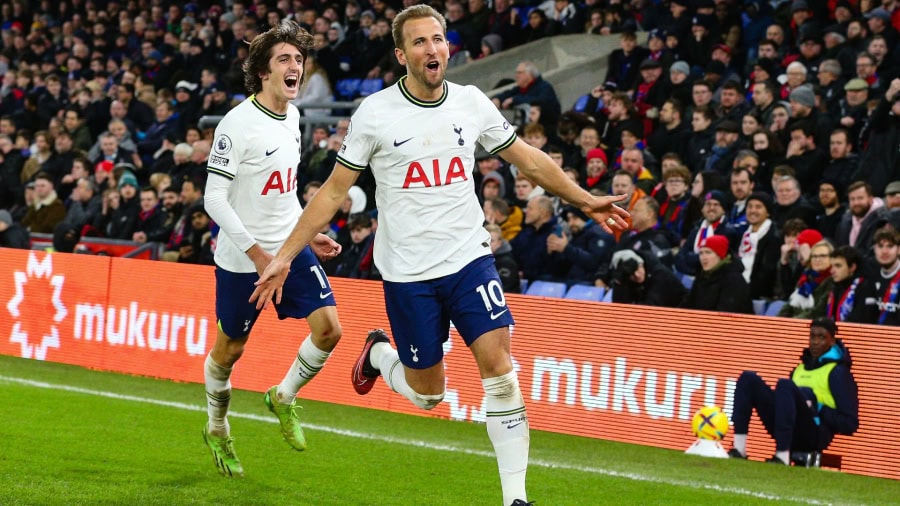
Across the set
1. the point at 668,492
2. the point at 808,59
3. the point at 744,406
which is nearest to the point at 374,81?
the point at 808,59

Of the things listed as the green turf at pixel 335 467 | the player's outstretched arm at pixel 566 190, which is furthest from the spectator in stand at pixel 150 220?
the player's outstretched arm at pixel 566 190

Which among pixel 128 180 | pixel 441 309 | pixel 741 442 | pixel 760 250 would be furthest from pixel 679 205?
pixel 128 180

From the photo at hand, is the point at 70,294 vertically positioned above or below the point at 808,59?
below

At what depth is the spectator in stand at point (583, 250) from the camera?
13.2 meters

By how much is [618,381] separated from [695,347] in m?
0.74

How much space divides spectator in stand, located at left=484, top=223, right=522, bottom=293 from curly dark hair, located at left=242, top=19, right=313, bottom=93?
5.06 metres

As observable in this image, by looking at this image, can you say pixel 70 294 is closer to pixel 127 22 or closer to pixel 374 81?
pixel 374 81

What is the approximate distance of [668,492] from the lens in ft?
27.4

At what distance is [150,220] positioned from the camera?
58.7 feet

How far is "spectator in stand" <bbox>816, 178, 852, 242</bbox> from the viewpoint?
1235 centimetres

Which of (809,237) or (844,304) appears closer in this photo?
(844,304)

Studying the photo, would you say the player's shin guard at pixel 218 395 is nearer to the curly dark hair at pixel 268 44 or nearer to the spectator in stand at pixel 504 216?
the curly dark hair at pixel 268 44

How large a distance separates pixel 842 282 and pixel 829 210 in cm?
170

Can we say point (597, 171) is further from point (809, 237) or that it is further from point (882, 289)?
point (882, 289)
